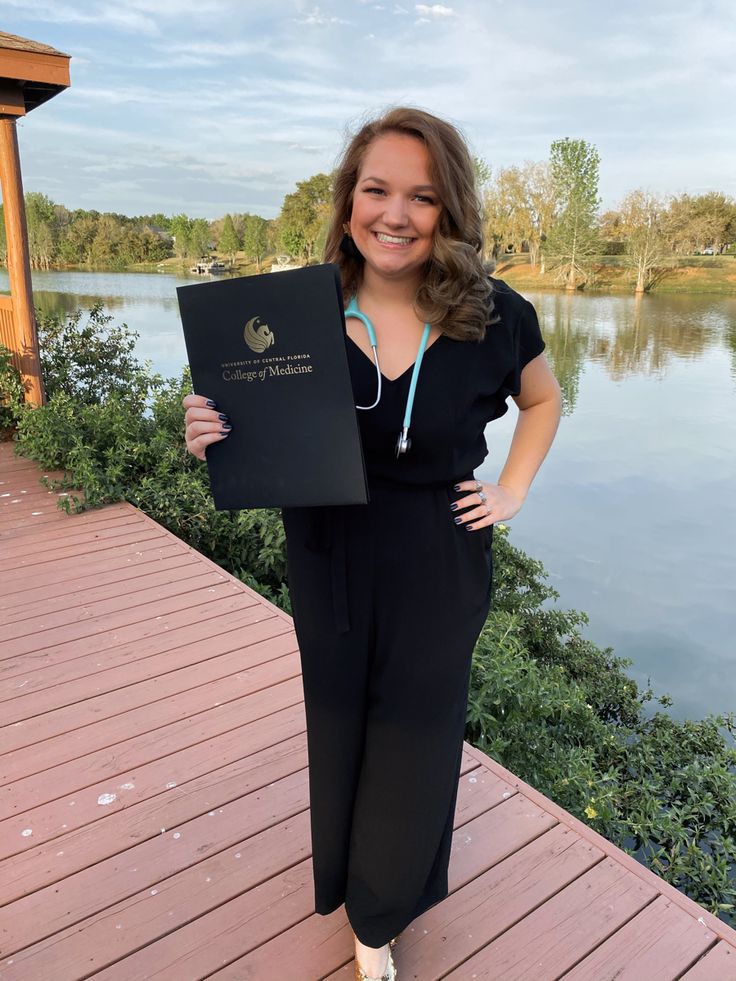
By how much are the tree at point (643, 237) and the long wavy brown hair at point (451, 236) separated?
30455 mm

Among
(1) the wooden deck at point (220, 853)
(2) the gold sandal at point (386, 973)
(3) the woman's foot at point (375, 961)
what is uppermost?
(3) the woman's foot at point (375, 961)

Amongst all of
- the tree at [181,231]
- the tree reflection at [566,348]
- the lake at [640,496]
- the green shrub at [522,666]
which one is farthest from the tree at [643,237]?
the green shrub at [522,666]

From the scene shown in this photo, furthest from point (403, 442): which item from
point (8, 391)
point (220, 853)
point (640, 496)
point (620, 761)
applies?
point (640, 496)

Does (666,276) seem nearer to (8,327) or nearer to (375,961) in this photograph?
(8,327)

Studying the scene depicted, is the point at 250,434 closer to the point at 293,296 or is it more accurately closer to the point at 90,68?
the point at 293,296

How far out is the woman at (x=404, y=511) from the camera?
40.6 inches

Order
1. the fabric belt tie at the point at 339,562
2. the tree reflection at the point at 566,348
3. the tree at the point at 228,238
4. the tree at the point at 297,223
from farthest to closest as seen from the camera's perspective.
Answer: the tree at the point at 228,238, the tree at the point at 297,223, the tree reflection at the point at 566,348, the fabric belt tie at the point at 339,562

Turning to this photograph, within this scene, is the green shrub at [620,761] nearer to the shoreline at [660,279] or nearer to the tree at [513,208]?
the shoreline at [660,279]

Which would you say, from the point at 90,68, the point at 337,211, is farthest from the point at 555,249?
the point at 337,211

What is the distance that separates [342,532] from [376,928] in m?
0.73

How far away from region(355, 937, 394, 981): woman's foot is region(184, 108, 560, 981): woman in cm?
4

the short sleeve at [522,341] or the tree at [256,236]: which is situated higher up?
the tree at [256,236]

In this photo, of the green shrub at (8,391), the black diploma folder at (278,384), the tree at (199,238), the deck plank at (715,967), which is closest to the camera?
the black diploma folder at (278,384)

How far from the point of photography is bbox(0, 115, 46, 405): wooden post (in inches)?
207
